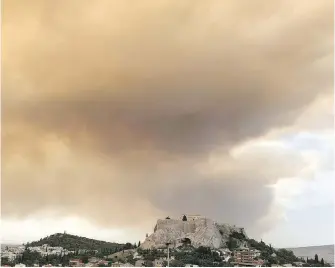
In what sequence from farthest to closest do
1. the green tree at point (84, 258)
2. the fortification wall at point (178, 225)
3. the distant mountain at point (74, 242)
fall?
Answer: the fortification wall at point (178, 225) < the distant mountain at point (74, 242) < the green tree at point (84, 258)

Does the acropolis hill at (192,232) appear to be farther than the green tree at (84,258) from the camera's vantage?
Yes

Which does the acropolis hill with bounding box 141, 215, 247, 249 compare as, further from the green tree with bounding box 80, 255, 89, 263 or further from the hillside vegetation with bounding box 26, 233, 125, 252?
the green tree with bounding box 80, 255, 89, 263

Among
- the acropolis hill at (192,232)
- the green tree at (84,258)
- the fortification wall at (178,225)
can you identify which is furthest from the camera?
the fortification wall at (178,225)

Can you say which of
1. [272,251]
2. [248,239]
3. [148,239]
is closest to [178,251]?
[148,239]

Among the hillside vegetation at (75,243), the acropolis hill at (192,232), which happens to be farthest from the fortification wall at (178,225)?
the hillside vegetation at (75,243)

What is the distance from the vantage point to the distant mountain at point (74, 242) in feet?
39.3

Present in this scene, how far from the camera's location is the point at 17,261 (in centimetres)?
950

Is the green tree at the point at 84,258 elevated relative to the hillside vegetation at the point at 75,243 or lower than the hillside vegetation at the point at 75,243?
lower

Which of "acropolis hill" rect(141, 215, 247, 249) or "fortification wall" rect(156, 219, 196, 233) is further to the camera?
"fortification wall" rect(156, 219, 196, 233)

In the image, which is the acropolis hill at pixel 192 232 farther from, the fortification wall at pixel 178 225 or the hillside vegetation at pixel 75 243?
the hillside vegetation at pixel 75 243

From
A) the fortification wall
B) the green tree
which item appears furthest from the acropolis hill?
the green tree

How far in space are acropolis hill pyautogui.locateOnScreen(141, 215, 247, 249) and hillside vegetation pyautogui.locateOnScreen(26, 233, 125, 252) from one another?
2664mm

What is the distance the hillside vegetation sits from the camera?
1197 centimetres

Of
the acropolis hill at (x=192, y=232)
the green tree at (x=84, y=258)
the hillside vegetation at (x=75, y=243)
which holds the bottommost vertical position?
the green tree at (x=84, y=258)
